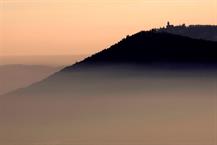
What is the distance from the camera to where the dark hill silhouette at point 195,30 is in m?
184

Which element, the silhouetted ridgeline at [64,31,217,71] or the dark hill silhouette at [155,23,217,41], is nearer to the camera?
the silhouetted ridgeline at [64,31,217,71]

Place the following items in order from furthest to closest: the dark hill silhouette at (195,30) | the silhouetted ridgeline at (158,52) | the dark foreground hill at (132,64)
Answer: the dark hill silhouette at (195,30) → the dark foreground hill at (132,64) → the silhouetted ridgeline at (158,52)

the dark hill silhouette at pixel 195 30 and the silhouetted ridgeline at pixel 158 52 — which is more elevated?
the dark hill silhouette at pixel 195 30

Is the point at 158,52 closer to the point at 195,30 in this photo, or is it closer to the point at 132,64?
the point at 132,64

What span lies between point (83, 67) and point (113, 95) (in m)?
14.1

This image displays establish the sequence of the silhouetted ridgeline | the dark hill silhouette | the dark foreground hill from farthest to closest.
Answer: the dark hill silhouette, the dark foreground hill, the silhouetted ridgeline

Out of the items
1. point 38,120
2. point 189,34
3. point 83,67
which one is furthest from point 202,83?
point 38,120

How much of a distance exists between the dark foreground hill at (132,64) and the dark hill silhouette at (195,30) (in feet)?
26.5

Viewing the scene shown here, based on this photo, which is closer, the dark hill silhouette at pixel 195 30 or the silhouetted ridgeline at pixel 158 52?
the silhouetted ridgeline at pixel 158 52

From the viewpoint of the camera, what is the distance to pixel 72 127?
484 ft

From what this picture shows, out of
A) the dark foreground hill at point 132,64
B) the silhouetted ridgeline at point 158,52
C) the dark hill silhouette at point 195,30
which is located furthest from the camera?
the dark hill silhouette at point 195,30

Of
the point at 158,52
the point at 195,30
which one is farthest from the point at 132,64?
the point at 195,30

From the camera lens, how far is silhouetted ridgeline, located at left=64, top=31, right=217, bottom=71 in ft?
538

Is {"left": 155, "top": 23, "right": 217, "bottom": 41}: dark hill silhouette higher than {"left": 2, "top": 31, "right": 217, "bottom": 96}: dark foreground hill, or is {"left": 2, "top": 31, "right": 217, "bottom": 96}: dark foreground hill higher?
{"left": 155, "top": 23, "right": 217, "bottom": 41}: dark hill silhouette
